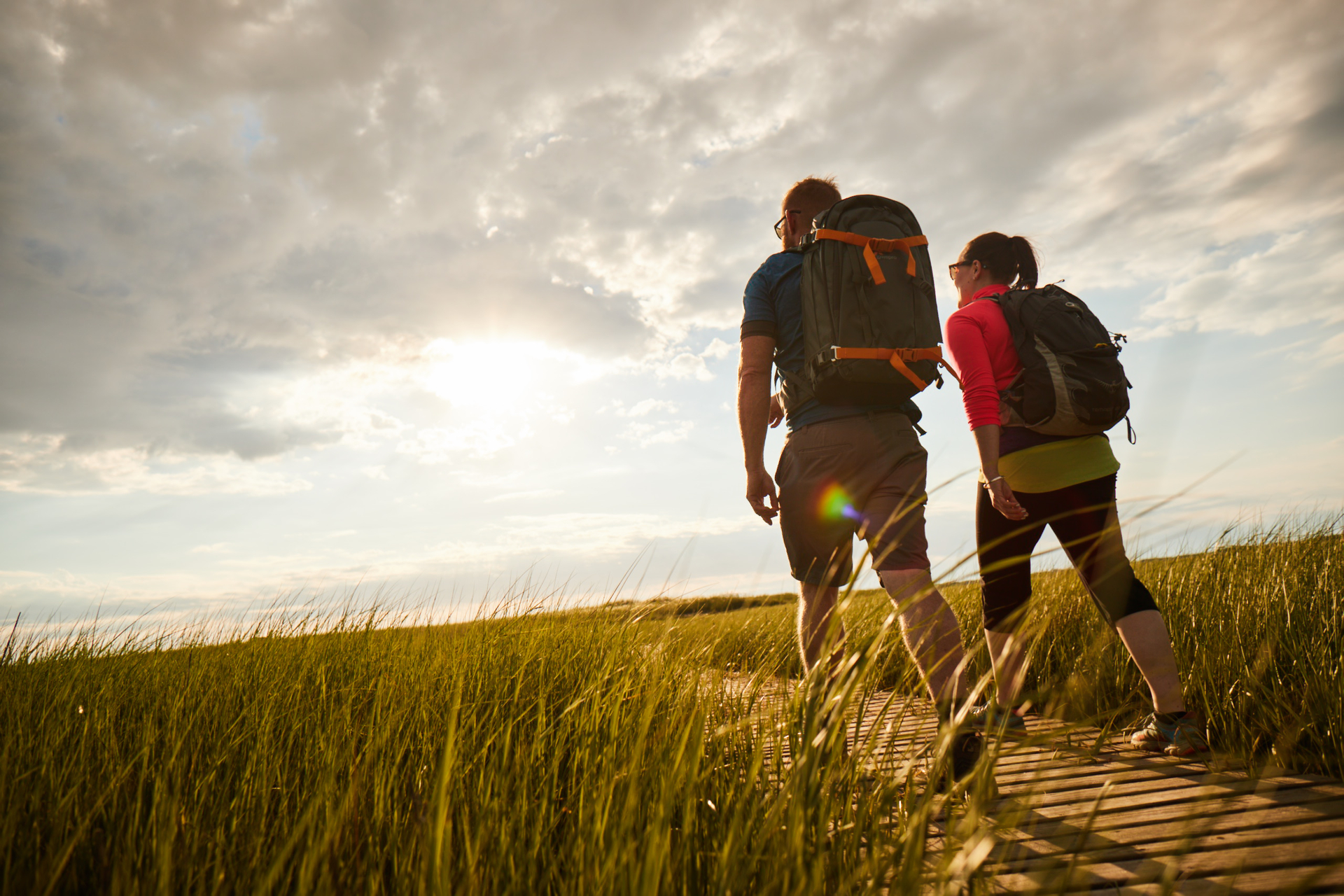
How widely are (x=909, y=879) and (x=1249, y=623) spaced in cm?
315

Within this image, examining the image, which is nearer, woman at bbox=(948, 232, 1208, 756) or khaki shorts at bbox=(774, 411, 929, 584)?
woman at bbox=(948, 232, 1208, 756)

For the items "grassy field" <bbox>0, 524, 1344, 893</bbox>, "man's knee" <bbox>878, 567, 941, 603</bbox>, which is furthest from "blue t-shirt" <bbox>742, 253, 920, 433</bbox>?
"grassy field" <bbox>0, 524, 1344, 893</bbox>

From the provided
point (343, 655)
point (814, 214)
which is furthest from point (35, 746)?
point (814, 214)

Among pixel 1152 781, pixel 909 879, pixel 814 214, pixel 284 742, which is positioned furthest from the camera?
pixel 814 214

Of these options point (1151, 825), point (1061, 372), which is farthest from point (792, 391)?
point (1151, 825)

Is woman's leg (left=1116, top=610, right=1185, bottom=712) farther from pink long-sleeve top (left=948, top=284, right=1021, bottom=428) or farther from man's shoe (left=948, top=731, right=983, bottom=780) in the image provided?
pink long-sleeve top (left=948, top=284, right=1021, bottom=428)

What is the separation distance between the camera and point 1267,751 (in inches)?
91.7

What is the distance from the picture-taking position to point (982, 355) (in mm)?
2609

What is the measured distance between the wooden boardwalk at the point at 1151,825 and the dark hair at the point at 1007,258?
6.44 ft

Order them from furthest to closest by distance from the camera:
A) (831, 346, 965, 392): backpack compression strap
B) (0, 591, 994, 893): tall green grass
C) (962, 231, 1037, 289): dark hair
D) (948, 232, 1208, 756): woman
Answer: (962, 231, 1037, 289): dark hair, (831, 346, 965, 392): backpack compression strap, (948, 232, 1208, 756): woman, (0, 591, 994, 893): tall green grass

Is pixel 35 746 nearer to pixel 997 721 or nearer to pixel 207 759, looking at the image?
pixel 207 759

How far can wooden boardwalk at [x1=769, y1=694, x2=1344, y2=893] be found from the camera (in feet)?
4.80

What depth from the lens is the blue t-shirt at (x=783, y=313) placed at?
2.73 metres

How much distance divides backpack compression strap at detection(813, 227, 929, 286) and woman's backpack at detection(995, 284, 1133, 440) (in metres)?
0.50
